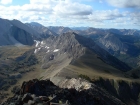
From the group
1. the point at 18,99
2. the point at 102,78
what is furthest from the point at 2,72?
the point at 18,99

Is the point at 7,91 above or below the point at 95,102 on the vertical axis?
below

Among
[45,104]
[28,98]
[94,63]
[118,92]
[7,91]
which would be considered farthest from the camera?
[94,63]

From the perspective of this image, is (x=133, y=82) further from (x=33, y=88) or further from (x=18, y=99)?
(x=18, y=99)

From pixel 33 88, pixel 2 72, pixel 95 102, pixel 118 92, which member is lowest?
pixel 2 72

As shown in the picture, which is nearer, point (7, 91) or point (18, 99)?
point (18, 99)

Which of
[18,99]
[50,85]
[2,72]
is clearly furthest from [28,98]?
[2,72]

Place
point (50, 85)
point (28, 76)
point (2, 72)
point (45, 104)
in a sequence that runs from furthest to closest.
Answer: point (2, 72) → point (28, 76) → point (50, 85) → point (45, 104)

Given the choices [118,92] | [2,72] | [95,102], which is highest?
[95,102]

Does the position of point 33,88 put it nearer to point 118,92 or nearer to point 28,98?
point 28,98

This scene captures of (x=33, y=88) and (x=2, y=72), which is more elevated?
(x=33, y=88)
